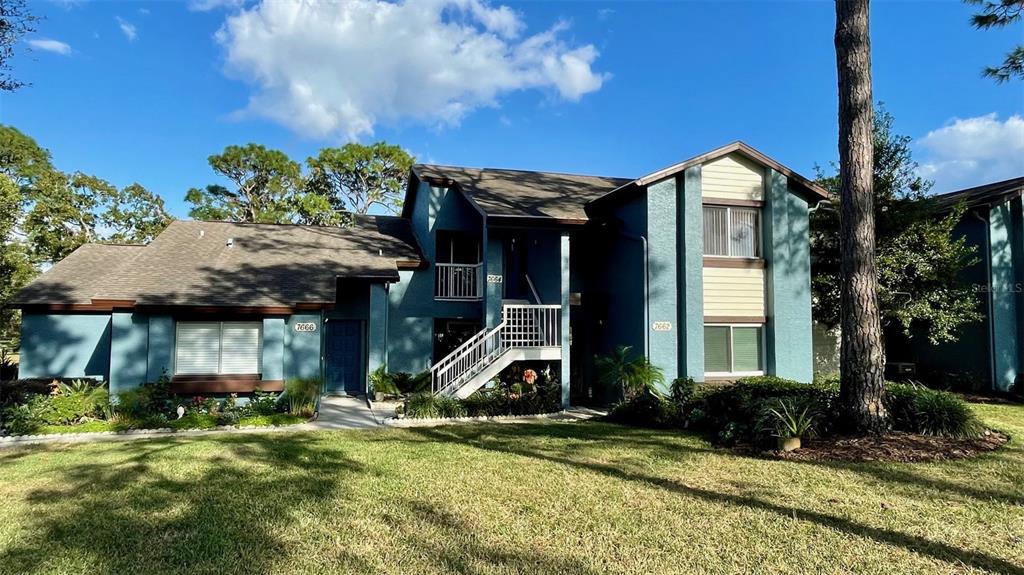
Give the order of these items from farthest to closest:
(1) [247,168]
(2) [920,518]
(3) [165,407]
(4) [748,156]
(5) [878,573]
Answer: (1) [247,168], (4) [748,156], (3) [165,407], (2) [920,518], (5) [878,573]

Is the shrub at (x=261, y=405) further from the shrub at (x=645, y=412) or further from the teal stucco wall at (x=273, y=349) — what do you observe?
the shrub at (x=645, y=412)

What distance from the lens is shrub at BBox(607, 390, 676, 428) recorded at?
1045 centimetres

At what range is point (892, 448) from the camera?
25.1 feet

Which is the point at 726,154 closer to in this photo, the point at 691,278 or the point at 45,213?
the point at 691,278

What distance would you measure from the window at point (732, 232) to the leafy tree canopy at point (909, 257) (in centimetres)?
376

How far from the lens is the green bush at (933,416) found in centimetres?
847

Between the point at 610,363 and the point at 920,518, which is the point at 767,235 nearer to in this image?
the point at 610,363

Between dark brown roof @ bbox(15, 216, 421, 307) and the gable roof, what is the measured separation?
7.09 m

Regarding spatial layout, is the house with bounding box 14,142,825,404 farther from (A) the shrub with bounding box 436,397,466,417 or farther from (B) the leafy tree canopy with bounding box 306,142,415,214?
(B) the leafy tree canopy with bounding box 306,142,415,214

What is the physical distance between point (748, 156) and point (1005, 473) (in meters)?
8.95

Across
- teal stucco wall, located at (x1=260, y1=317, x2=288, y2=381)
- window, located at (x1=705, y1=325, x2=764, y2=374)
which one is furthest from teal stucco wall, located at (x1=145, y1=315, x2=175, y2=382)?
window, located at (x1=705, y1=325, x2=764, y2=374)

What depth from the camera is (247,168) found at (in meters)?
35.7

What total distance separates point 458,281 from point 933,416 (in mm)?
11949

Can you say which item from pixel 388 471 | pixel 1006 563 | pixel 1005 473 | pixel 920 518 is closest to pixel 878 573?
pixel 1006 563
